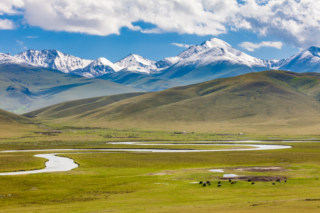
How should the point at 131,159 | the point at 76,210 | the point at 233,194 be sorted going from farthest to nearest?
→ the point at 131,159 < the point at 233,194 < the point at 76,210

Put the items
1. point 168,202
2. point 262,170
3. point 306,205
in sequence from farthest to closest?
point 262,170, point 168,202, point 306,205

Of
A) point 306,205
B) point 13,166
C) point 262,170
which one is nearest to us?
point 306,205

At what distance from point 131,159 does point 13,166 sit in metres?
28.5

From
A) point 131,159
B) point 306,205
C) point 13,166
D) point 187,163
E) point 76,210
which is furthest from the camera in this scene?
point 131,159

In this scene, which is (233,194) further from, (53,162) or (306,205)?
(53,162)

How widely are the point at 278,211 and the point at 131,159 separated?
2745 inches

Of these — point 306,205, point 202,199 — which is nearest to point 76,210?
point 202,199

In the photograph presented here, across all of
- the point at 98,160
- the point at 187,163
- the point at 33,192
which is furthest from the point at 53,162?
the point at 33,192

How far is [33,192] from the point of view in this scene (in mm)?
57312

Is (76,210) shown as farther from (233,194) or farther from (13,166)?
(13,166)

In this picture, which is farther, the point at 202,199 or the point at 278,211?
the point at 202,199

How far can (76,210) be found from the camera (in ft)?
142

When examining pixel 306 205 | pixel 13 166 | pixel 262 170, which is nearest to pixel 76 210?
pixel 306 205

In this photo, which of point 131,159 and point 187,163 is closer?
point 187,163
